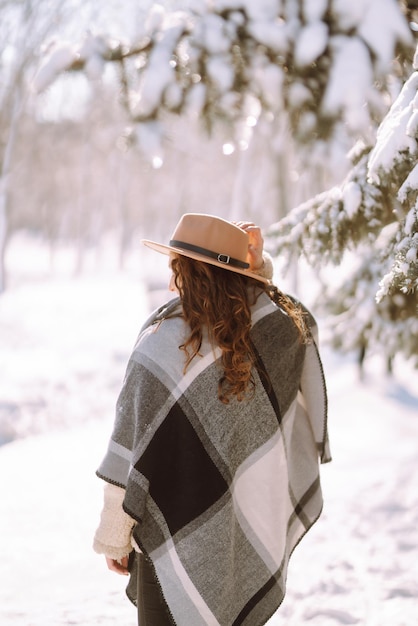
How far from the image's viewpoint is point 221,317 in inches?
89.7

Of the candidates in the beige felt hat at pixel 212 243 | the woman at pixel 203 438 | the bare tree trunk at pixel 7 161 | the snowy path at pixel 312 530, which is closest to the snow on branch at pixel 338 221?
the woman at pixel 203 438

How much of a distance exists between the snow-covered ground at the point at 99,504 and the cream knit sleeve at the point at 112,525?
1523mm

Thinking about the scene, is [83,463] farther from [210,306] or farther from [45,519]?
[210,306]

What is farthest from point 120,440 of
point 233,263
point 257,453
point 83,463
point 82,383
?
point 82,383

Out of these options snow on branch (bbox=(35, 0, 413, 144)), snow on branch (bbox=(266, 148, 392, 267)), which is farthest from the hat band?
snow on branch (bbox=(35, 0, 413, 144))

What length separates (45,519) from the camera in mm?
5223

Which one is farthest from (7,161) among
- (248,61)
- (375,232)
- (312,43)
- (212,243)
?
(212,243)

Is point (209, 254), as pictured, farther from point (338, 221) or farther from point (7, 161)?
point (7, 161)

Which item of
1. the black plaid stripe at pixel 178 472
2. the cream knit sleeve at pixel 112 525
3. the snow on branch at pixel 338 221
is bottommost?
the cream knit sleeve at pixel 112 525

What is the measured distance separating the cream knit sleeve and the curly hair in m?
0.48

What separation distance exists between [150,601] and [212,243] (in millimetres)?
1220

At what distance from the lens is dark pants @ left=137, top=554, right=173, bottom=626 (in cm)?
240

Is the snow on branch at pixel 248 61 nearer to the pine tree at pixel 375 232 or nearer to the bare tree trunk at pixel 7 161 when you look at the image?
the pine tree at pixel 375 232

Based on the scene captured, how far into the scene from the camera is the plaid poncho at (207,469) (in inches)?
89.7
